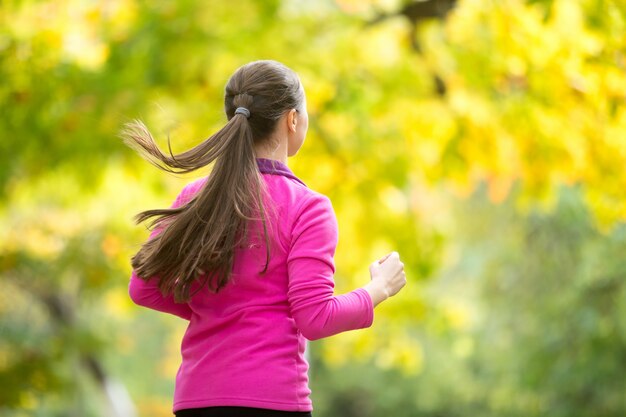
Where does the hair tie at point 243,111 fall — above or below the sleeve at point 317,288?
above

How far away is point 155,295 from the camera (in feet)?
6.83

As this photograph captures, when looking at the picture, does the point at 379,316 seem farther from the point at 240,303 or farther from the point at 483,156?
the point at 240,303

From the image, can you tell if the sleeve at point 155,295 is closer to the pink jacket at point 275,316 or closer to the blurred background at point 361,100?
the pink jacket at point 275,316

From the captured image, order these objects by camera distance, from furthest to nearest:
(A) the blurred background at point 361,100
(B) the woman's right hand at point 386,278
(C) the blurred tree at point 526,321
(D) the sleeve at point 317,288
→ (C) the blurred tree at point 526,321, (A) the blurred background at point 361,100, (B) the woman's right hand at point 386,278, (D) the sleeve at point 317,288

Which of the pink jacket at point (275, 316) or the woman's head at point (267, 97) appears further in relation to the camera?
the woman's head at point (267, 97)

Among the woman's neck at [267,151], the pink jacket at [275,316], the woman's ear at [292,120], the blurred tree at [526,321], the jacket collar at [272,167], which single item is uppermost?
the blurred tree at [526,321]

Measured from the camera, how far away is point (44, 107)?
5.90 meters

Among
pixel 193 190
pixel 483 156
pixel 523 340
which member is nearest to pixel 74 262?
pixel 483 156

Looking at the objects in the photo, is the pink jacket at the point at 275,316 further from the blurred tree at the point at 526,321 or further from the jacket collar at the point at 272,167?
the blurred tree at the point at 526,321

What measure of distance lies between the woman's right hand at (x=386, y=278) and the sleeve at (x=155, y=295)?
0.41 m

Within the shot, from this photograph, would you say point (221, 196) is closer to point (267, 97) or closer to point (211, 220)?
point (211, 220)

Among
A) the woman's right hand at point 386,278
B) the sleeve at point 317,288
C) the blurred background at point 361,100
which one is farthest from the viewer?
the blurred background at point 361,100

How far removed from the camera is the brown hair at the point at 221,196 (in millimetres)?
1933

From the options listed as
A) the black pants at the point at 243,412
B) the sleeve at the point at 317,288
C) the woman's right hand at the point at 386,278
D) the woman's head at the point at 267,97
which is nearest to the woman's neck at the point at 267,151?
the woman's head at the point at 267,97
